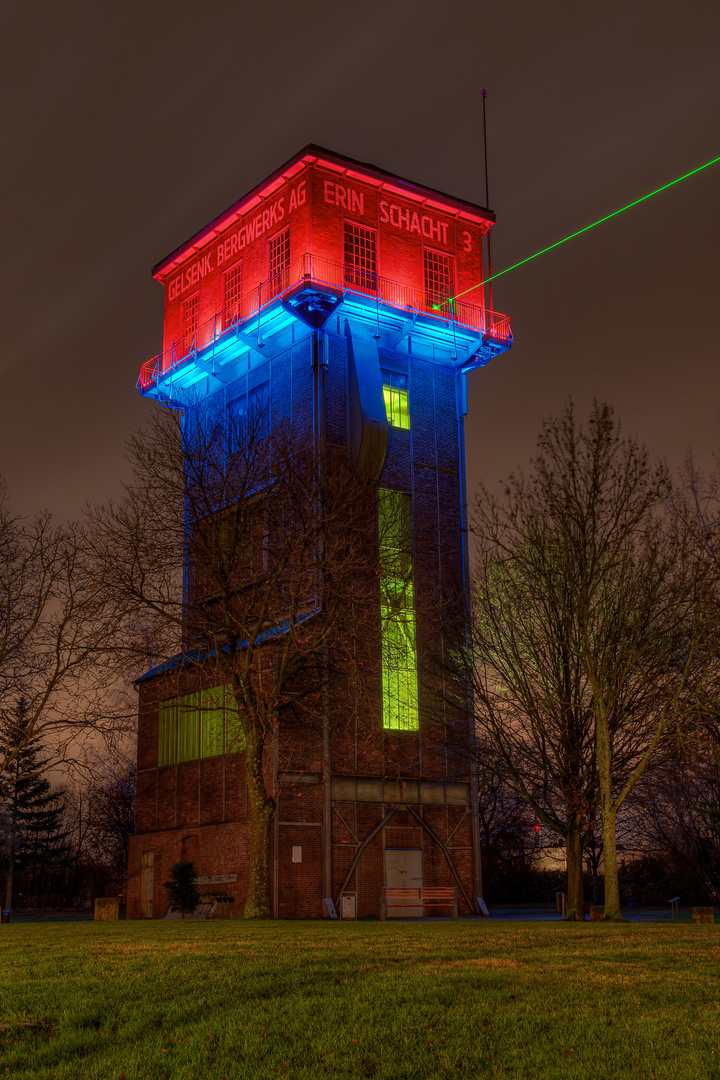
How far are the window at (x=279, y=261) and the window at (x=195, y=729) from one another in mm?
14739

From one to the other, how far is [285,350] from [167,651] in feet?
53.1

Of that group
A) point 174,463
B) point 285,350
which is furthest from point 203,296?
point 174,463

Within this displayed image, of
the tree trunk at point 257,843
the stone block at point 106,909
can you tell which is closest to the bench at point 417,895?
the tree trunk at point 257,843

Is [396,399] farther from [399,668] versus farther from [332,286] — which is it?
[399,668]

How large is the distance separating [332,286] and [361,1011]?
30.7 m

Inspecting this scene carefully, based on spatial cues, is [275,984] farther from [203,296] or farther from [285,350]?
[203,296]

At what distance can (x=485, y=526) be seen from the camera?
28125mm

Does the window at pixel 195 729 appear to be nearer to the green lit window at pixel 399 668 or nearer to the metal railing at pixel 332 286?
the green lit window at pixel 399 668

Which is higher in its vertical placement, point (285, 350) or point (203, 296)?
point (203, 296)

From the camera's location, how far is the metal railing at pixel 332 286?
37.9 meters

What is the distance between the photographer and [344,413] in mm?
36969

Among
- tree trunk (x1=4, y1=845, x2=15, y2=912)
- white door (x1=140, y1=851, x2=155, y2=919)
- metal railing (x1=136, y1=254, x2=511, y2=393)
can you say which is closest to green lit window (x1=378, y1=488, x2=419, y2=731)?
metal railing (x1=136, y1=254, x2=511, y2=393)

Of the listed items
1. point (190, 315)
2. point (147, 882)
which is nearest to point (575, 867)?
point (147, 882)

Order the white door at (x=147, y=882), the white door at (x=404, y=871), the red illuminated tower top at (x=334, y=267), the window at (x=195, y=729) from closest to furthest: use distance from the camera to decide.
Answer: the white door at (x=404, y=871) → the window at (x=195, y=729) → the white door at (x=147, y=882) → the red illuminated tower top at (x=334, y=267)
